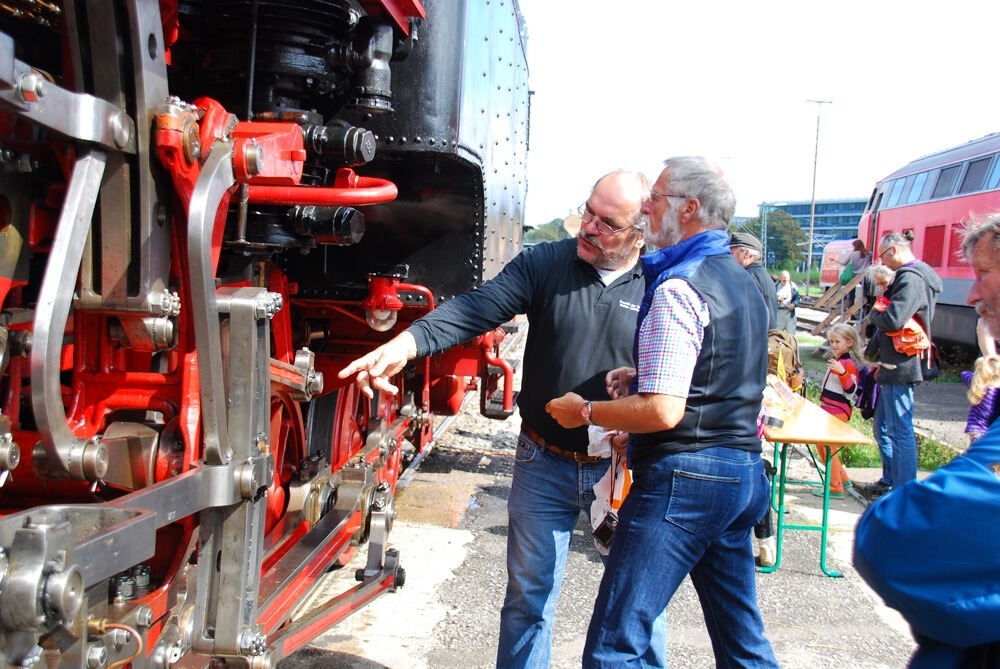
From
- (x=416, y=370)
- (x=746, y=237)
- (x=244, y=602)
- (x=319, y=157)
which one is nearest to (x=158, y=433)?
(x=244, y=602)

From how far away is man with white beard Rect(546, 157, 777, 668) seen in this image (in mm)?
2404

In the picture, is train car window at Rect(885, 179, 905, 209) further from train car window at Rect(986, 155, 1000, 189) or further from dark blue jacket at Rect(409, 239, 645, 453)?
dark blue jacket at Rect(409, 239, 645, 453)

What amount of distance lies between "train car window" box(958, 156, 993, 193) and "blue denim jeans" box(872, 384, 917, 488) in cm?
1210

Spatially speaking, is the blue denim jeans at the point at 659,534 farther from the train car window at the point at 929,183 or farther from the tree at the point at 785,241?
the tree at the point at 785,241

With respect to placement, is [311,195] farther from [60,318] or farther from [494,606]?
[494,606]

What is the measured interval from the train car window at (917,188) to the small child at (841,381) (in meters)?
14.8

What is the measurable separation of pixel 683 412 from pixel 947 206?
17.8 m

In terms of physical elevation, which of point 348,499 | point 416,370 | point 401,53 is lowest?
point 348,499

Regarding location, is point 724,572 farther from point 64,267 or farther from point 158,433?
point 64,267

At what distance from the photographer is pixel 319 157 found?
2.80m

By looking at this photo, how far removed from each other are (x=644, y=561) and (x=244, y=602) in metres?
1.08

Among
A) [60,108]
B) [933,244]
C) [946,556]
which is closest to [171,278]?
[60,108]

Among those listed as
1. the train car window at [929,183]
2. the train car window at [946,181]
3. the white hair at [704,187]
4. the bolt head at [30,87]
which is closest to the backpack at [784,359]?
the white hair at [704,187]

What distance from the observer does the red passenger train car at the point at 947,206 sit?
51.3ft
